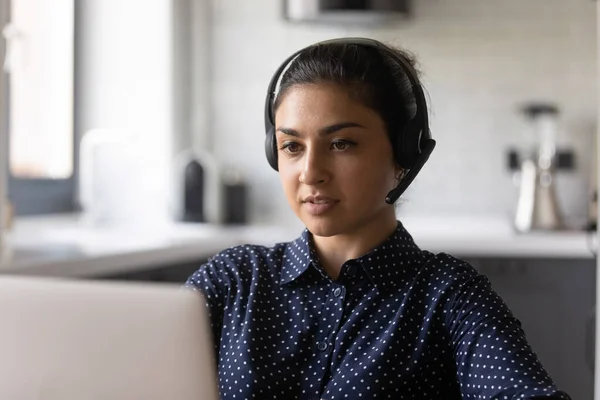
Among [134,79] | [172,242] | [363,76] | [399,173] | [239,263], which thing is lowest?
[172,242]

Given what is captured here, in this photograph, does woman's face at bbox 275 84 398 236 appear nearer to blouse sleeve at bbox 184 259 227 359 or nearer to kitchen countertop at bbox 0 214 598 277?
blouse sleeve at bbox 184 259 227 359

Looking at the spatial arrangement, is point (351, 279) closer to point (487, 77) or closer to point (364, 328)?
point (364, 328)

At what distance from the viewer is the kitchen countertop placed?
2191 mm

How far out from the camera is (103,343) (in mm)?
677

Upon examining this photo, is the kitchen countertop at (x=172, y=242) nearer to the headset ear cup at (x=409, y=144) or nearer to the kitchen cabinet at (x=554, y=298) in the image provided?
the kitchen cabinet at (x=554, y=298)

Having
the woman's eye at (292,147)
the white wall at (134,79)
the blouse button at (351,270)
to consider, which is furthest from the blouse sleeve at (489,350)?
the white wall at (134,79)

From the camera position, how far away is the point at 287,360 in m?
1.09

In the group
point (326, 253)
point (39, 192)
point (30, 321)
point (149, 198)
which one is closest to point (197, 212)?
point (149, 198)

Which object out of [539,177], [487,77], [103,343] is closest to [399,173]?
[103,343]

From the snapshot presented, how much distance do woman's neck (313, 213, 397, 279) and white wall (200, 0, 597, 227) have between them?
1.98 metres

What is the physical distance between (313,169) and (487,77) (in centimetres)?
225

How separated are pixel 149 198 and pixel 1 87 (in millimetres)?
1276

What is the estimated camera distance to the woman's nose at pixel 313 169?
1.08 m

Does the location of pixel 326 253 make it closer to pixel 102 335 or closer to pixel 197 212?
pixel 102 335
